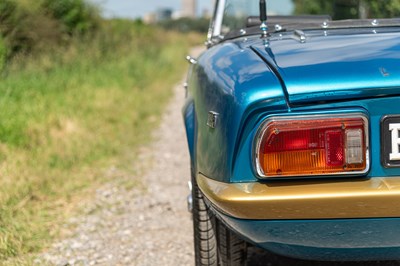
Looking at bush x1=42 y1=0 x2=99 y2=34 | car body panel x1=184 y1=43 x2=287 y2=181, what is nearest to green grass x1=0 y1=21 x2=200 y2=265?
bush x1=42 y1=0 x2=99 y2=34

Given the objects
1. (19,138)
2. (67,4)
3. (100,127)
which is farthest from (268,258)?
(67,4)

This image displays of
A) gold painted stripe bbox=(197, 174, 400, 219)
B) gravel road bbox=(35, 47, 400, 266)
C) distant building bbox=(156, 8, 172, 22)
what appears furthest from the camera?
distant building bbox=(156, 8, 172, 22)

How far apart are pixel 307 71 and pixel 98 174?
3.70 metres

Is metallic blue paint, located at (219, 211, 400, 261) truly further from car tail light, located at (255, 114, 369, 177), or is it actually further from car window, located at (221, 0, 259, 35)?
car window, located at (221, 0, 259, 35)

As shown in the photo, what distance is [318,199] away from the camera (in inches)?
77.1

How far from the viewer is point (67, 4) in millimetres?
13453

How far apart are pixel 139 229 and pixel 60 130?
3223 mm

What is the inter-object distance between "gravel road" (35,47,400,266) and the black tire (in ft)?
2.10

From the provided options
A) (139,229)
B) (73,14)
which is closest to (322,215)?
(139,229)

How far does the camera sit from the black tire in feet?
8.54

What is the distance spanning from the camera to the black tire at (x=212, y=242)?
2602 millimetres

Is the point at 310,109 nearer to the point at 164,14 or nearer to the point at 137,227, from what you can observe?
the point at 137,227

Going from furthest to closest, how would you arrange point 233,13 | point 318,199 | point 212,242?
1. point 233,13
2. point 212,242
3. point 318,199

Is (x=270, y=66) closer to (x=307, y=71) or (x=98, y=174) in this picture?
(x=307, y=71)
